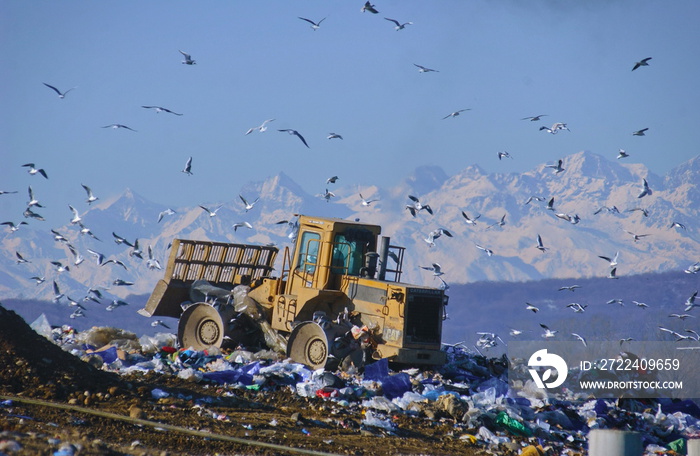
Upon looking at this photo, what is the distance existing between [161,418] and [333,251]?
205 inches

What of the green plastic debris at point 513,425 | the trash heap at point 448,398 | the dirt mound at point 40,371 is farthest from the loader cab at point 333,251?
the dirt mound at point 40,371

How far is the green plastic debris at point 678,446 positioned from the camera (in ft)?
40.0

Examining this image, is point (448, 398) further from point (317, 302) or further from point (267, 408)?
point (317, 302)

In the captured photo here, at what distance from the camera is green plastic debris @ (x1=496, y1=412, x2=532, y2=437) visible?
11.6m

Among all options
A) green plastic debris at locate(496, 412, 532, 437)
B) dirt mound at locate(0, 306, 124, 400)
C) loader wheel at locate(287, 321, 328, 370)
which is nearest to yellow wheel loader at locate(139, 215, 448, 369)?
loader wheel at locate(287, 321, 328, 370)

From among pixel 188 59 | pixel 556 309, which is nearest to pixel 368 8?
pixel 188 59

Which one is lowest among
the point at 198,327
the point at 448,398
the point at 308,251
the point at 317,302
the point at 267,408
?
the point at 267,408

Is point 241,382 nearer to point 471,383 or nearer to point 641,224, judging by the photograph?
point 471,383

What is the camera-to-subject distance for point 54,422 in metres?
9.10

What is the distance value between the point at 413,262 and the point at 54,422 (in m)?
177

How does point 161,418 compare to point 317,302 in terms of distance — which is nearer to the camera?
point 161,418

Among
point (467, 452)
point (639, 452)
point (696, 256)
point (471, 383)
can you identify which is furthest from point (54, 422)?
point (696, 256)

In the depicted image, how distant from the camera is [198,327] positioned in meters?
15.3

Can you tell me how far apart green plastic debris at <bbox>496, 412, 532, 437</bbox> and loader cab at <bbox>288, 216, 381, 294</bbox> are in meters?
3.37
